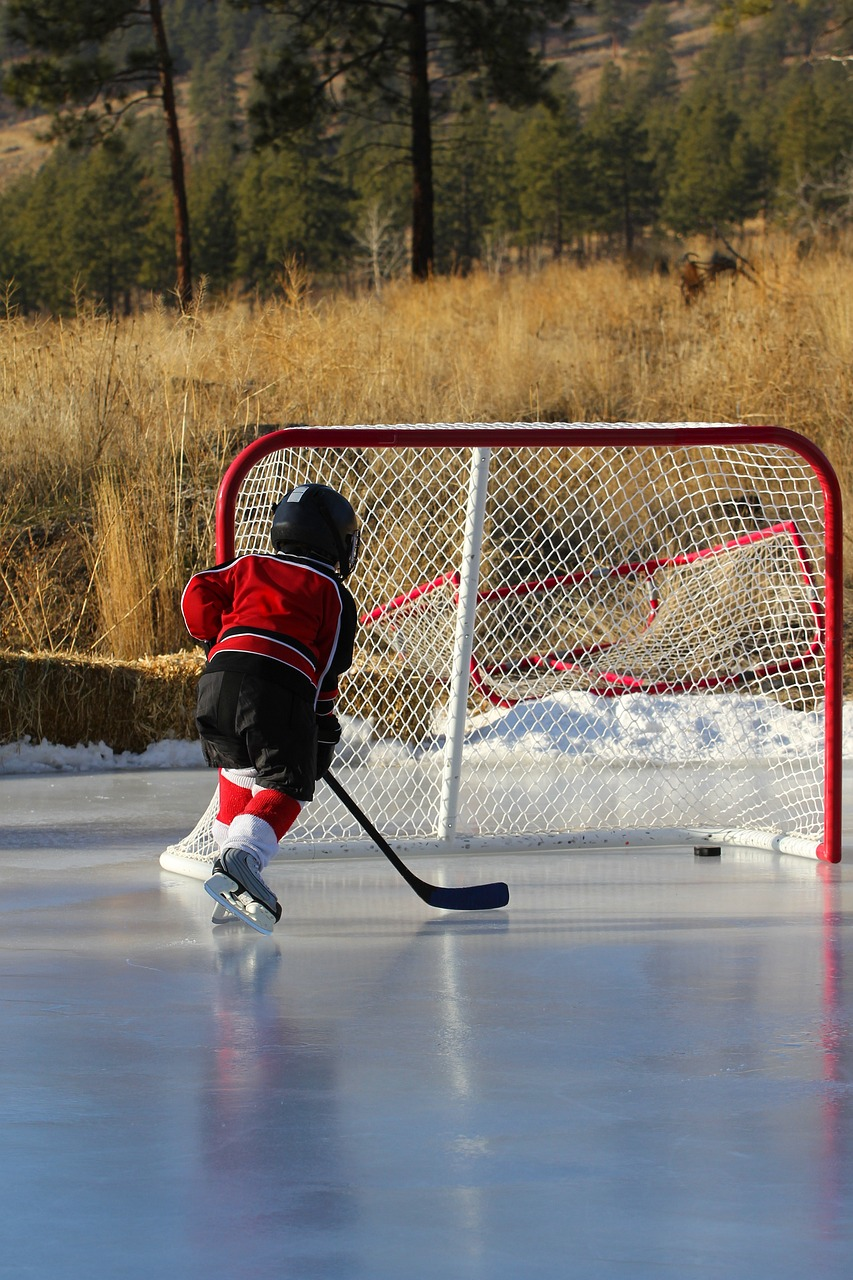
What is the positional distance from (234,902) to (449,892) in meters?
0.74

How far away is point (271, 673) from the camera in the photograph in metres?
4.40

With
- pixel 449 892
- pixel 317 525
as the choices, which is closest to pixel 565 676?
pixel 449 892

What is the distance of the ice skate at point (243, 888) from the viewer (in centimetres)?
425

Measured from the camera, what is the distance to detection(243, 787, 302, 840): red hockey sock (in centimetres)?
438

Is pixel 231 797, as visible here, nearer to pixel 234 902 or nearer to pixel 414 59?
pixel 234 902

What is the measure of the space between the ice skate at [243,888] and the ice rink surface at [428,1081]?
0.09 meters

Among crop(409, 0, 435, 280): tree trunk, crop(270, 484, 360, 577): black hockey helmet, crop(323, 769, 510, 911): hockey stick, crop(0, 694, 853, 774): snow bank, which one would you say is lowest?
crop(0, 694, 853, 774): snow bank

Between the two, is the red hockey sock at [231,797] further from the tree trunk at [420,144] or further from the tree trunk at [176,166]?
A: the tree trunk at [176,166]

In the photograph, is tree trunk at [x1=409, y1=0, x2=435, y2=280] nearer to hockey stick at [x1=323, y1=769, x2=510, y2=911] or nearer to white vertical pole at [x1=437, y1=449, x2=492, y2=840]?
white vertical pole at [x1=437, y1=449, x2=492, y2=840]

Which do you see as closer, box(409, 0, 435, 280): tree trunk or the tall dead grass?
the tall dead grass

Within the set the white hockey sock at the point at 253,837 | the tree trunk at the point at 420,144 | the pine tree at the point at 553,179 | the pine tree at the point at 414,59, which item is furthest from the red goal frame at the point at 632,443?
the pine tree at the point at 553,179

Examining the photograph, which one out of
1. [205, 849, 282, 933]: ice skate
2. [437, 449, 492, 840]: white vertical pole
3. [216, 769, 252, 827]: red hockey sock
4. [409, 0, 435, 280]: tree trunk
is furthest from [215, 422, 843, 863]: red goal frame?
[409, 0, 435, 280]: tree trunk

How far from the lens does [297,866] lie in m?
5.53

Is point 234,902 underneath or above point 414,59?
underneath
